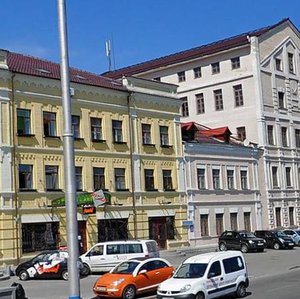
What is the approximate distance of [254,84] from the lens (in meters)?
60.4

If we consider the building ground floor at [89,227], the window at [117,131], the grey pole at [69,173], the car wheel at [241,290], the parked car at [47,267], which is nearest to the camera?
the grey pole at [69,173]

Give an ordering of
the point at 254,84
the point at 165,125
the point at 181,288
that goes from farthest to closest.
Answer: the point at 254,84 < the point at 165,125 < the point at 181,288

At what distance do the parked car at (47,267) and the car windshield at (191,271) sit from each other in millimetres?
10717

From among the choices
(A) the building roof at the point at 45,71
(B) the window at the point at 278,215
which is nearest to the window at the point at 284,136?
(B) the window at the point at 278,215

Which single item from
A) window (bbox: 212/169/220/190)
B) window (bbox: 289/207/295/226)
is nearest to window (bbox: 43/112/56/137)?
window (bbox: 212/169/220/190)

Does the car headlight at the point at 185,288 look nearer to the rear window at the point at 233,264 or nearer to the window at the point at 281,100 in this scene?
the rear window at the point at 233,264

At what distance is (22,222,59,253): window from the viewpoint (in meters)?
38.2

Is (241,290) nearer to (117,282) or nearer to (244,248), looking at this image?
(117,282)

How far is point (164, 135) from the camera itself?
49.0 meters

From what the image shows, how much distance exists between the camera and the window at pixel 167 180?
48438 millimetres

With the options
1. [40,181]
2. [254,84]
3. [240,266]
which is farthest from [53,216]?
[254,84]

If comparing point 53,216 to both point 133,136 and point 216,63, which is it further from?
point 216,63

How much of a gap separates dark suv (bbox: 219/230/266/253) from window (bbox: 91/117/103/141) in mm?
12701

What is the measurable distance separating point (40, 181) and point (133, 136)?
9.23 m
